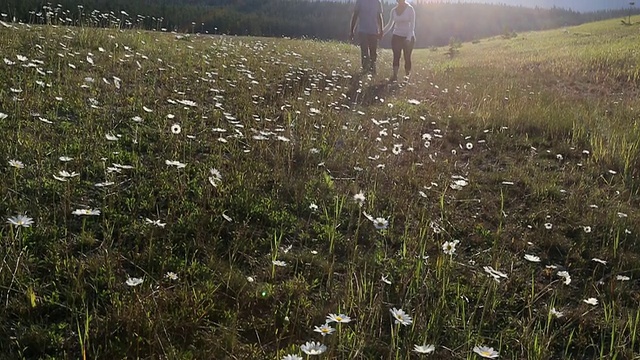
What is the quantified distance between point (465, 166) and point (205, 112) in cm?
310

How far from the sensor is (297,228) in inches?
139

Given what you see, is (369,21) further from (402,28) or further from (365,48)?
(402,28)

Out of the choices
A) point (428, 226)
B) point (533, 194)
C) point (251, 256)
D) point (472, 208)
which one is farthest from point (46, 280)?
point (533, 194)

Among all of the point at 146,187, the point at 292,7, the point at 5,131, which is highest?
the point at 292,7

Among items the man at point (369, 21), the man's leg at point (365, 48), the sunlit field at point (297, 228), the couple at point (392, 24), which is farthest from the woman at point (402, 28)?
→ the sunlit field at point (297, 228)

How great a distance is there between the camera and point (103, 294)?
8.05 feet

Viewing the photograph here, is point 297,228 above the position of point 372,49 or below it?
below

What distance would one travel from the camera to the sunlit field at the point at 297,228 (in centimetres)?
239

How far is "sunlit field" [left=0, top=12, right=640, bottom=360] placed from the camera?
239cm

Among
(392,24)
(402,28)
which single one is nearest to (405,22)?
(402,28)

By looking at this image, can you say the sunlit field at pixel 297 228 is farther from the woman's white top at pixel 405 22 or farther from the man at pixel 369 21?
the man at pixel 369 21

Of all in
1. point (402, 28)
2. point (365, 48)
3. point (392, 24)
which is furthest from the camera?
point (365, 48)

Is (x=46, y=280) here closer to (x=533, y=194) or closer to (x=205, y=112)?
(x=205, y=112)

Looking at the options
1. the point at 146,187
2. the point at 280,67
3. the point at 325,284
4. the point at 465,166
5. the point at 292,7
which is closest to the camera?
the point at 325,284
